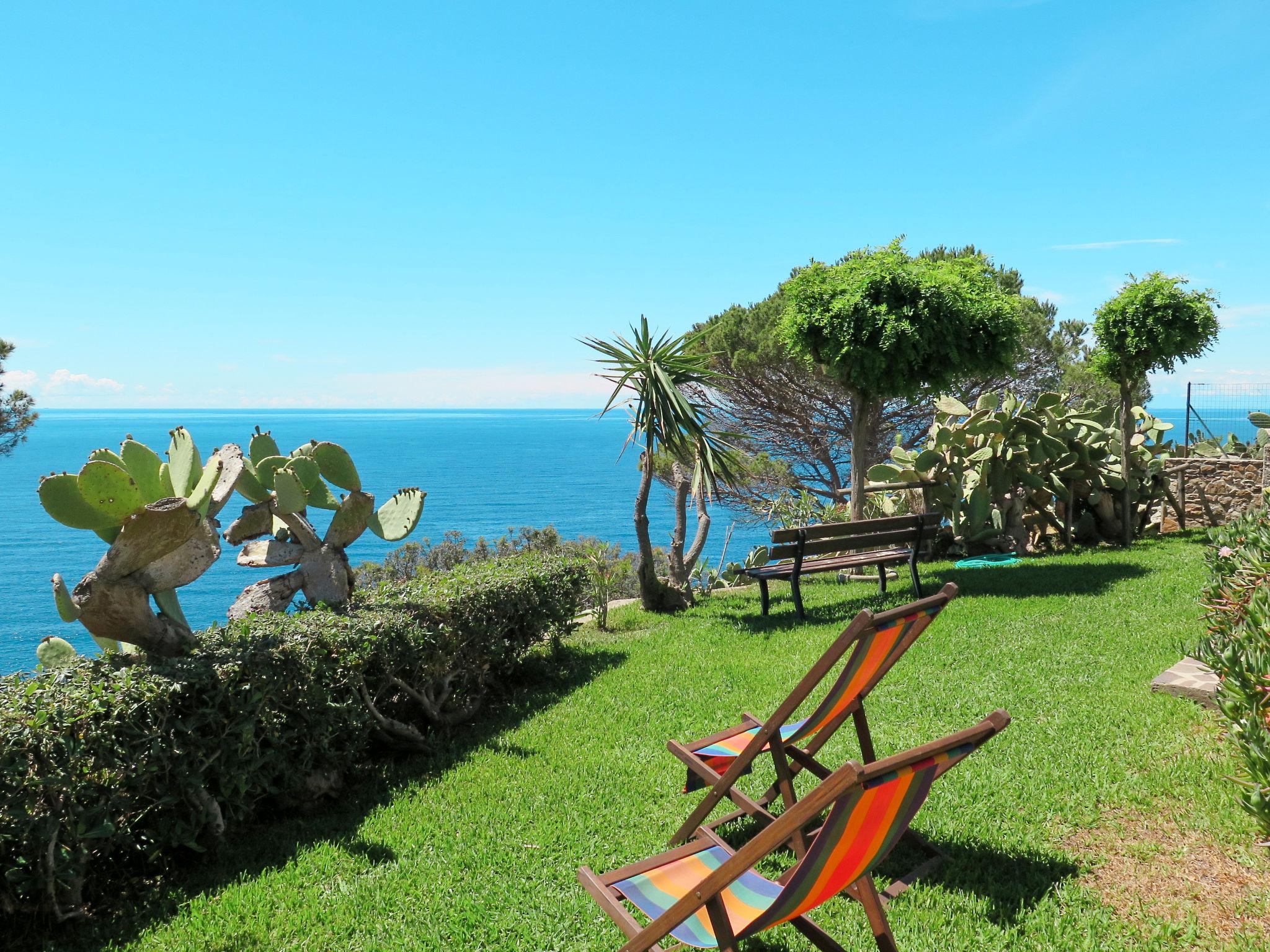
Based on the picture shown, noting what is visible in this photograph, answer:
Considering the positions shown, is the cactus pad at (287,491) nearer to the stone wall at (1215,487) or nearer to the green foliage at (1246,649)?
the green foliage at (1246,649)

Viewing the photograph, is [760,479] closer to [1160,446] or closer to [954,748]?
[1160,446]

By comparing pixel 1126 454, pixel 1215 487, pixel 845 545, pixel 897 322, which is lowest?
pixel 845 545

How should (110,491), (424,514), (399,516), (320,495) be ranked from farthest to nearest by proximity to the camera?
(424,514) → (399,516) → (320,495) → (110,491)

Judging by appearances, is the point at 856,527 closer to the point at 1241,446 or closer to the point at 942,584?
the point at 942,584

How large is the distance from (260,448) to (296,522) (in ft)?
2.06

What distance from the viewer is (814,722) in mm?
3467

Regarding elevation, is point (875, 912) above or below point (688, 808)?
above

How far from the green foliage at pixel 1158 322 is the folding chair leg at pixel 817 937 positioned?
974 cm

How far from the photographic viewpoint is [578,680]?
21.0 feet

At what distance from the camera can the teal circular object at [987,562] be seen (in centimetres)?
982

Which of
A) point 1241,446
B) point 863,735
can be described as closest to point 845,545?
point 863,735

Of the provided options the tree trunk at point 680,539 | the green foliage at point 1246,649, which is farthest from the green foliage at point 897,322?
the green foliage at point 1246,649

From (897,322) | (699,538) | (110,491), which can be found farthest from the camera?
(699,538)

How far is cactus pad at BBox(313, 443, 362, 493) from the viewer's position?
18.5 feet
